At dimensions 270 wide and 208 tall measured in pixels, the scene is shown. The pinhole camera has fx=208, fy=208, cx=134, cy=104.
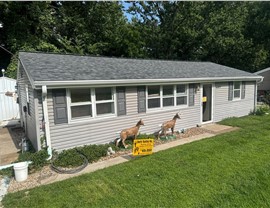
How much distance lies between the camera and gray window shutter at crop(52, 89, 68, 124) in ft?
19.8

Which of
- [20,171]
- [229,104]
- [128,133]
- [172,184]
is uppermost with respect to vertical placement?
[229,104]

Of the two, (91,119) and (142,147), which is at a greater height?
(91,119)

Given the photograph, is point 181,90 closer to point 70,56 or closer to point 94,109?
point 94,109

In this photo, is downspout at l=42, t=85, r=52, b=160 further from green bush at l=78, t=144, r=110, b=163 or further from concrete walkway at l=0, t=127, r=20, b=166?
concrete walkway at l=0, t=127, r=20, b=166

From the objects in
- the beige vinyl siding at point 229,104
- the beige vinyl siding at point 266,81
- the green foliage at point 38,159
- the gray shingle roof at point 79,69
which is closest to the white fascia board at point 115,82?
the gray shingle roof at point 79,69

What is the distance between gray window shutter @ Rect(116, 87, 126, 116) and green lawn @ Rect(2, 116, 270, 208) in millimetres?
2054

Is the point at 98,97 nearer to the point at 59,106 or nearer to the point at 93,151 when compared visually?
the point at 59,106

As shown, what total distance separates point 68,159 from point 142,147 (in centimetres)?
209

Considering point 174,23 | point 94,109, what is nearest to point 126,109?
point 94,109

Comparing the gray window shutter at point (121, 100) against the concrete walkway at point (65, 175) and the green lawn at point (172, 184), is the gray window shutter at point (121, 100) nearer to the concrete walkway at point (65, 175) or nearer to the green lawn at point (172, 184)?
the concrete walkway at point (65, 175)

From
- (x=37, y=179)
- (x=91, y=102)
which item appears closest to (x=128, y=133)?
(x=91, y=102)

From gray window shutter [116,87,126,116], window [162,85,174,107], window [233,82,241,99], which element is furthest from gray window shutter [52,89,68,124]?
window [233,82,241,99]

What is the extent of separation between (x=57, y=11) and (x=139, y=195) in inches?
728

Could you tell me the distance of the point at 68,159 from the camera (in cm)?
578
